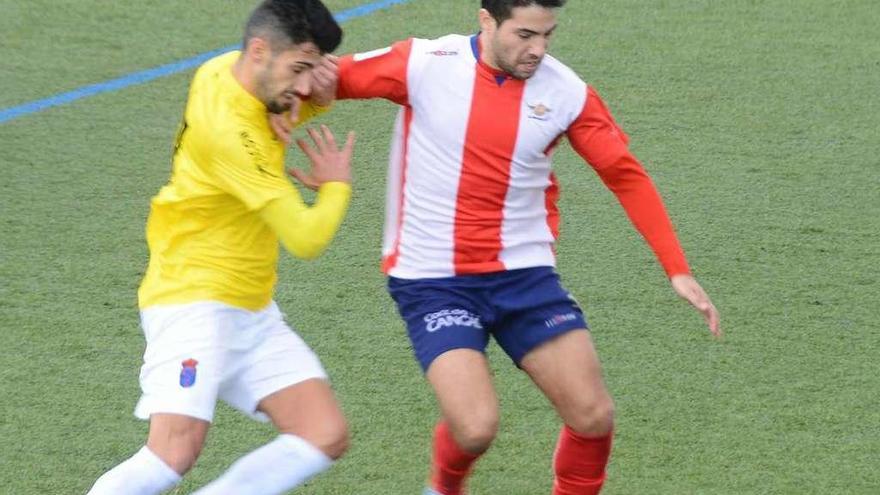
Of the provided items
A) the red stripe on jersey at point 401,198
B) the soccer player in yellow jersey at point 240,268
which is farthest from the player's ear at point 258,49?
the red stripe on jersey at point 401,198

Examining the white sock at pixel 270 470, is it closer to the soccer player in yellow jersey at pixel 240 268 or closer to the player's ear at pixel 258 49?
→ the soccer player in yellow jersey at pixel 240 268

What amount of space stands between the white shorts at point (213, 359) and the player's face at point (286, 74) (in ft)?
1.77

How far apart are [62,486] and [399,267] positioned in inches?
46.2

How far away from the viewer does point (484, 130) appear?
4363 mm

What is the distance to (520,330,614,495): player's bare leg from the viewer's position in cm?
426

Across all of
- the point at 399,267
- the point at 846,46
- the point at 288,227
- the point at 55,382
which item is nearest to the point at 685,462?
the point at 399,267

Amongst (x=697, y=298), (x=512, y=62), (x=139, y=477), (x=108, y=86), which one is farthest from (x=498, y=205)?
(x=108, y=86)

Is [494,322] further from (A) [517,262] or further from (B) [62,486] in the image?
(B) [62,486]

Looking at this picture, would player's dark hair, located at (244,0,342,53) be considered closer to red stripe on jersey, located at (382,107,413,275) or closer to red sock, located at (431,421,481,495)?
red stripe on jersey, located at (382,107,413,275)

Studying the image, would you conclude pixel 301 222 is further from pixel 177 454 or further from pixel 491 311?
pixel 491 311

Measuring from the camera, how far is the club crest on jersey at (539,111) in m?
4.35

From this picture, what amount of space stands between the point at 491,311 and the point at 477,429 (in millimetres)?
359

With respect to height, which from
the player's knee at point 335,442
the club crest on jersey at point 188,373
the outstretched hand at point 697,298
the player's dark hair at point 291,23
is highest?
the player's dark hair at point 291,23

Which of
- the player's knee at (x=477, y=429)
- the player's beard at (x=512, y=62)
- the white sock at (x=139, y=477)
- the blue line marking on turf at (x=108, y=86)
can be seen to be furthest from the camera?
the blue line marking on turf at (x=108, y=86)
